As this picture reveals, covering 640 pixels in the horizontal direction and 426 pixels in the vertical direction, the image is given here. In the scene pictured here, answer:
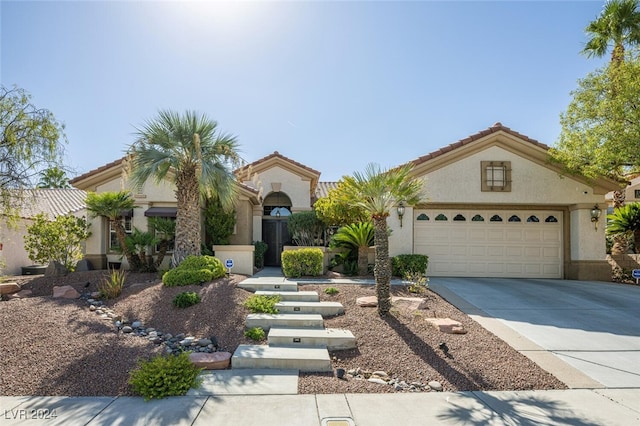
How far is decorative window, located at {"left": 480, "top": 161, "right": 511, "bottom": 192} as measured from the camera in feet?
44.2

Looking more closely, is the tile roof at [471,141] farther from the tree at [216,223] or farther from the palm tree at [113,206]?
the palm tree at [113,206]

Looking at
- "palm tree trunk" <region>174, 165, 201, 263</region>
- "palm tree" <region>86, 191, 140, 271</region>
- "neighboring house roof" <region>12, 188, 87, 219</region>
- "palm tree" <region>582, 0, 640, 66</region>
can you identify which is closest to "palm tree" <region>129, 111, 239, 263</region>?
"palm tree trunk" <region>174, 165, 201, 263</region>

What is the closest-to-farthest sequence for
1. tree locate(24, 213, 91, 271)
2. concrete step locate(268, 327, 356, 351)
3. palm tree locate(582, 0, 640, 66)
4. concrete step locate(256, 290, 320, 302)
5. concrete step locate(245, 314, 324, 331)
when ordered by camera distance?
1. concrete step locate(268, 327, 356, 351)
2. concrete step locate(245, 314, 324, 331)
3. concrete step locate(256, 290, 320, 302)
4. tree locate(24, 213, 91, 271)
5. palm tree locate(582, 0, 640, 66)

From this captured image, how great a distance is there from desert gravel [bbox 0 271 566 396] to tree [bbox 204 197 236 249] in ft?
18.2

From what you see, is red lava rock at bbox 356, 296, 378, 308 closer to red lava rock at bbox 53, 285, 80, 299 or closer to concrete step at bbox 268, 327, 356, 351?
concrete step at bbox 268, 327, 356, 351

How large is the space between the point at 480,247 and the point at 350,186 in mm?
8603

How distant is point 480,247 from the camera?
46.0 ft

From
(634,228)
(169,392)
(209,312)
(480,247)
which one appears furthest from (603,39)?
(169,392)

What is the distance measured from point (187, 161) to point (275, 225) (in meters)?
7.20

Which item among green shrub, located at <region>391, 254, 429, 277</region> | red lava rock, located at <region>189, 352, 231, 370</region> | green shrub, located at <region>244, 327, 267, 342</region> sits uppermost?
green shrub, located at <region>391, 254, 429, 277</region>

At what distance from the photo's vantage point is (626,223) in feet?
48.5

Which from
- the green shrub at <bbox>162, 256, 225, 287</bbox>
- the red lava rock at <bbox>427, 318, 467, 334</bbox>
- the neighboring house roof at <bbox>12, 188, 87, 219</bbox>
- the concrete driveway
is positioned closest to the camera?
the concrete driveway

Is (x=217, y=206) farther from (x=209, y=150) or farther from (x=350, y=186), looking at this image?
(x=350, y=186)

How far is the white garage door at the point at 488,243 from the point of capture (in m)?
13.9
